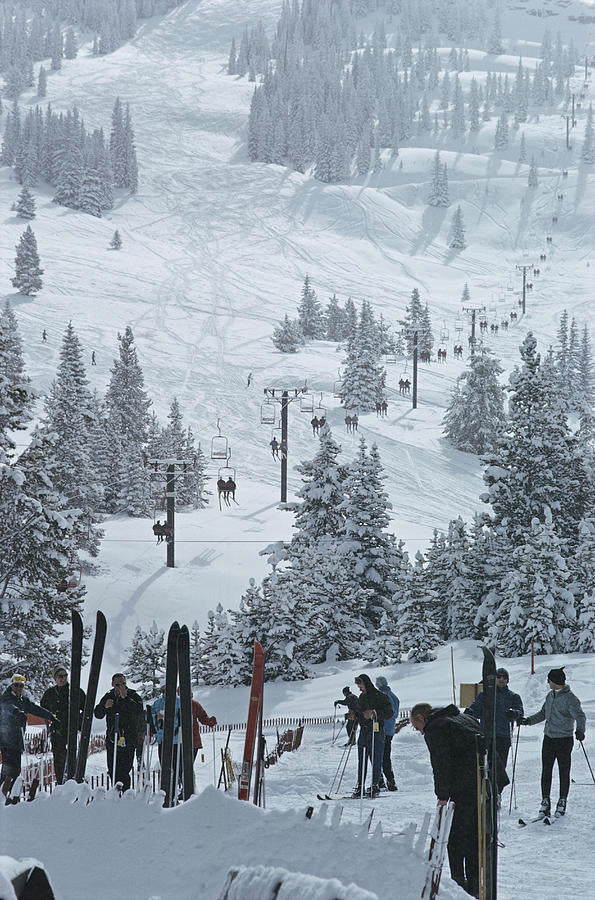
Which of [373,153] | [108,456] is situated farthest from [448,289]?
[108,456]

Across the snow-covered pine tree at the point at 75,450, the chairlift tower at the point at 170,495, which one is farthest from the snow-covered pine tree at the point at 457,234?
the chairlift tower at the point at 170,495

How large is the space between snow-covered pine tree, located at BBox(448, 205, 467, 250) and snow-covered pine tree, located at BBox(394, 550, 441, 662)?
12806 centimetres

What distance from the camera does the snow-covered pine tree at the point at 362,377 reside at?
7369cm

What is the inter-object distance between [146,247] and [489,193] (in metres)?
79.1

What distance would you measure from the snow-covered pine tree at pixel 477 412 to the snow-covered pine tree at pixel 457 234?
8084cm

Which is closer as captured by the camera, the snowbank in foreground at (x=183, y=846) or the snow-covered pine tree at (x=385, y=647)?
the snowbank in foreground at (x=183, y=846)

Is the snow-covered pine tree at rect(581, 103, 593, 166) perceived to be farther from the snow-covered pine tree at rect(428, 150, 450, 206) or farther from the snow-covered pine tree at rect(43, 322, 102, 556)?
the snow-covered pine tree at rect(43, 322, 102, 556)

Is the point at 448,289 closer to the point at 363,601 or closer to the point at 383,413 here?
the point at 383,413

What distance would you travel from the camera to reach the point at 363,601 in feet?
106

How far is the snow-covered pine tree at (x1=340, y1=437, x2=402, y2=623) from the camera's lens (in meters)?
33.7

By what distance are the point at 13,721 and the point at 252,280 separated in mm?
100645

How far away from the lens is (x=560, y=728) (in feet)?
28.5

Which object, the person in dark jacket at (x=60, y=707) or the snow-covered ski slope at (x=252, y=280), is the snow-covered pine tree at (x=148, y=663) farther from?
the person in dark jacket at (x=60, y=707)

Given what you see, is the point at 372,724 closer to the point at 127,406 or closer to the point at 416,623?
the point at 416,623
